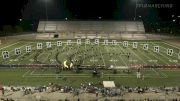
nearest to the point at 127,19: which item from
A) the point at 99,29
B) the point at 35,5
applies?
the point at 99,29

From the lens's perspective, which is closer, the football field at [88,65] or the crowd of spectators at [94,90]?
the crowd of spectators at [94,90]

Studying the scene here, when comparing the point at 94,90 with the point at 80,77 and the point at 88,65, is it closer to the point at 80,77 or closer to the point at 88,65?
the point at 80,77

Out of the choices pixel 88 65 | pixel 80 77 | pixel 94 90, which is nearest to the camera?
pixel 94 90

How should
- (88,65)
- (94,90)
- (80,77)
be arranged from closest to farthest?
1. (94,90)
2. (80,77)
3. (88,65)

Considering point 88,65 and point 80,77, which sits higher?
point 88,65

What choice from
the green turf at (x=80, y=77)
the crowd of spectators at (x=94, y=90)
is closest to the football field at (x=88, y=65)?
the green turf at (x=80, y=77)

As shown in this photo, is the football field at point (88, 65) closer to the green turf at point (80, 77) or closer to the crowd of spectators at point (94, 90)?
the green turf at point (80, 77)

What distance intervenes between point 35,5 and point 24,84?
65670 mm

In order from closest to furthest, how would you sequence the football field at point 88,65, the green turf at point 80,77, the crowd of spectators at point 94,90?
the crowd of spectators at point 94,90
the green turf at point 80,77
the football field at point 88,65

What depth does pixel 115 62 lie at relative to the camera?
154 ft

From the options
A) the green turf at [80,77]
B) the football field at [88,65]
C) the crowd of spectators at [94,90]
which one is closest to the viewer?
the crowd of spectators at [94,90]

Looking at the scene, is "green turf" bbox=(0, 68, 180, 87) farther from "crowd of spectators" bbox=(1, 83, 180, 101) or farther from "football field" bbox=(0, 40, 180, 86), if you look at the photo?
"crowd of spectators" bbox=(1, 83, 180, 101)

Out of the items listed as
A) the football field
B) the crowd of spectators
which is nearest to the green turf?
the football field

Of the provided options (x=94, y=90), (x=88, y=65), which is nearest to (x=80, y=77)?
(x=88, y=65)
